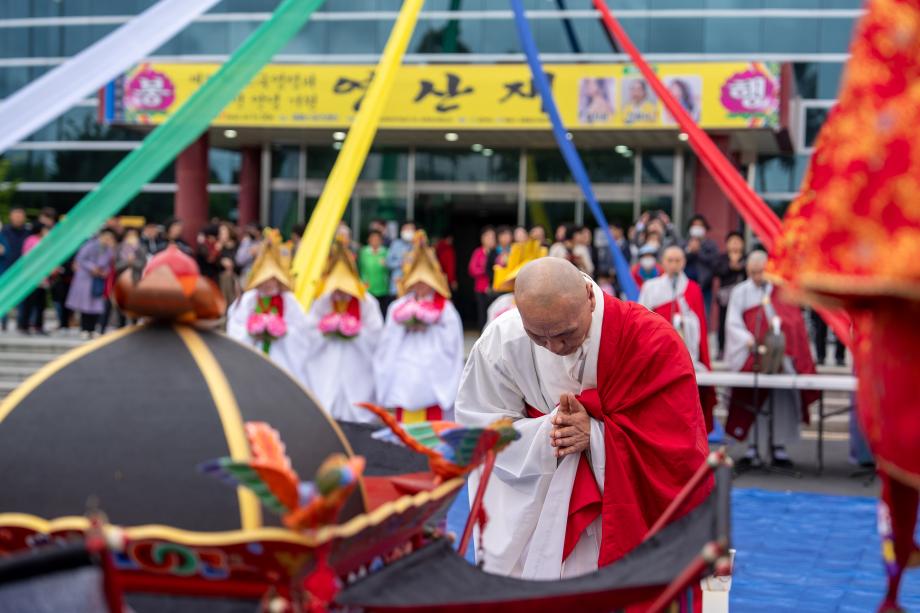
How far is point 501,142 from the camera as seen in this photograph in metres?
19.8

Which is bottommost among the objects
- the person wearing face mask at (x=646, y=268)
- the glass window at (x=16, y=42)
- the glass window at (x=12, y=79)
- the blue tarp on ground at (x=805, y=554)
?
the blue tarp on ground at (x=805, y=554)

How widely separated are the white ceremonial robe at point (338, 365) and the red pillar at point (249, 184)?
10.4 m

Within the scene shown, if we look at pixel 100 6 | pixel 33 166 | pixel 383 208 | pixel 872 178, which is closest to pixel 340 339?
pixel 872 178

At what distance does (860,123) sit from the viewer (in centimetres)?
188

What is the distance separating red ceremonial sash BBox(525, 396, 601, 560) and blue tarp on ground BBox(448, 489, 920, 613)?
4.40 feet

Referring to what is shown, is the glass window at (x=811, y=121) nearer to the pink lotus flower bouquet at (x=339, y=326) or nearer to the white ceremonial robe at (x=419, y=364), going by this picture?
the white ceremonial robe at (x=419, y=364)

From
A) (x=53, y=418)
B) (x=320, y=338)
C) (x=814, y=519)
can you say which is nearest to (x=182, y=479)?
(x=53, y=418)

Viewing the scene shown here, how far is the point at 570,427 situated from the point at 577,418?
4 cm

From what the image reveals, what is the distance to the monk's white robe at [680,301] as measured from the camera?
10586 mm

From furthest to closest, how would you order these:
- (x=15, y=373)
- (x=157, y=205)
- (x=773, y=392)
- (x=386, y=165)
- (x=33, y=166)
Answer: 1. (x=33, y=166)
2. (x=157, y=205)
3. (x=386, y=165)
4. (x=15, y=373)
5. (x=773, y=392)

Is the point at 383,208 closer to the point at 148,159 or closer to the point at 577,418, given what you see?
the point at 148,159

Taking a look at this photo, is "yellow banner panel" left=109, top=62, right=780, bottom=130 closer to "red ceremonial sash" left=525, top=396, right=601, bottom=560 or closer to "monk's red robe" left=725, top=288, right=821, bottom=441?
"monk's red robe" left=725, top=288, right=821, bottom=441

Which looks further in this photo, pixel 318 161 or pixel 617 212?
pixel 318 161

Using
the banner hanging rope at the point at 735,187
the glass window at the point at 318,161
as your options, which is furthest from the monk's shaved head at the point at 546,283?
the glass window at the point at 318,161
